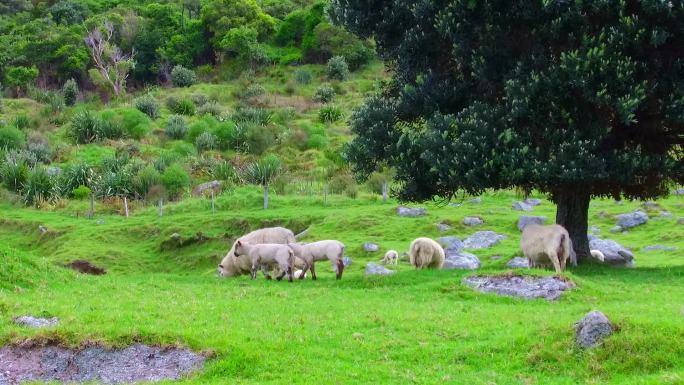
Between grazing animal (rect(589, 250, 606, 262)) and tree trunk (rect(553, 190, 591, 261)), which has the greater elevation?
tree trunk (rect(553, 190, 591, 261))

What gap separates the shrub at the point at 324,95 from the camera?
252 ft

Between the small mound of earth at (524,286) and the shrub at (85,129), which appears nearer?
the small mound of earth at (524,286)

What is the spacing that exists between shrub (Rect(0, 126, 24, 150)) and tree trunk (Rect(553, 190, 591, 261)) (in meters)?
42.3

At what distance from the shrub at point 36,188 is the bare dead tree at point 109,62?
33868 millimetres

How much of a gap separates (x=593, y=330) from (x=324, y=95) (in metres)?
65.6

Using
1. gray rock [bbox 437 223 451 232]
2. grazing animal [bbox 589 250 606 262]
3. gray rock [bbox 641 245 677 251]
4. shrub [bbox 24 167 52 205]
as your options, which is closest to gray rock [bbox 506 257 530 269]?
grazing animal [bbox 589 250 606 262]

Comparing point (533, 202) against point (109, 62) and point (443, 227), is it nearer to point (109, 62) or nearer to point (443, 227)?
point (443, 227)

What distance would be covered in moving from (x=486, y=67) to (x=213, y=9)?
69442 mm

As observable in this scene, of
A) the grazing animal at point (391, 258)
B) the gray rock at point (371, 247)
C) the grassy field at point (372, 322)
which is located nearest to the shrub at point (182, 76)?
the gray rock at point (371, 247)

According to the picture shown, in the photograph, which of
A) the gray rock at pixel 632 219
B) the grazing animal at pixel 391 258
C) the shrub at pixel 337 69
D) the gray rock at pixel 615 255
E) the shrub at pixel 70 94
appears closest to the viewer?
the gray rock at pixel 615 255

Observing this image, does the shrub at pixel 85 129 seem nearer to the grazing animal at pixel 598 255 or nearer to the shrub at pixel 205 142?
the shrub at pixel 205 142

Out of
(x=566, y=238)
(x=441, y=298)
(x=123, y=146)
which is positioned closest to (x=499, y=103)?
(x=566, y=238)

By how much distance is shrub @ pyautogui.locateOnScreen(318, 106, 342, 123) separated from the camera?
68.4 m

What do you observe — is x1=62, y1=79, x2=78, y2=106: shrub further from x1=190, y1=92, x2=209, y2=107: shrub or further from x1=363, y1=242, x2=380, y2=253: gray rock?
x1=363, y1=242, x2=380, y2=253: gray rock
